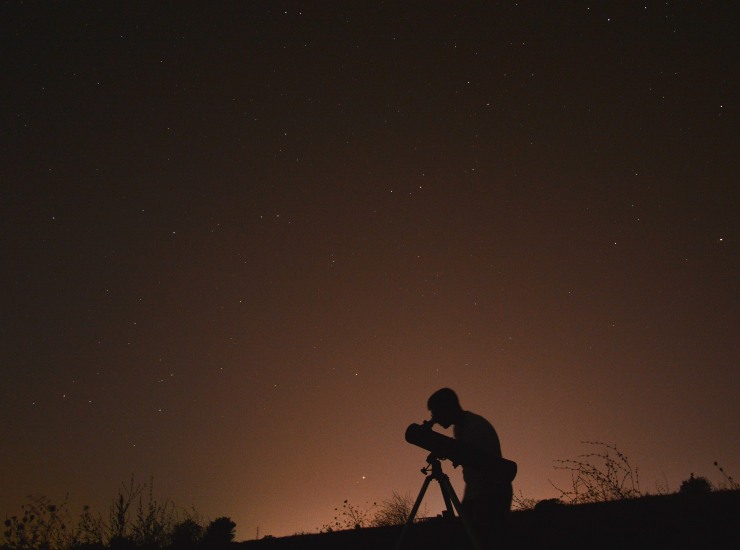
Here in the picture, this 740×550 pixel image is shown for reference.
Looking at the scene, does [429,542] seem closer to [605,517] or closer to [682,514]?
[605,517]

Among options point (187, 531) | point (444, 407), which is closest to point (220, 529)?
point (187, 531)

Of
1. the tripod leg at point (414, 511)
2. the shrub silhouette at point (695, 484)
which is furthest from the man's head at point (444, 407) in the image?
the shrub silhouette at point (695, 484)

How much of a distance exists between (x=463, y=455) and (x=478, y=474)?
1.26 ft

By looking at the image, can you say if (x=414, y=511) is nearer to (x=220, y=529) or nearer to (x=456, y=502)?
(x=456, y=502)

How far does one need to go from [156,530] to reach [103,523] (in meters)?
0.78

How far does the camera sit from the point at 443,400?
4.48 meters

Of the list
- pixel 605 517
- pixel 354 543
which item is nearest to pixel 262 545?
pixel 354 543

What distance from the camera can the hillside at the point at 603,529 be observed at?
414cm

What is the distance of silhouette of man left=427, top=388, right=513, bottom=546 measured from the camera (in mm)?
4012

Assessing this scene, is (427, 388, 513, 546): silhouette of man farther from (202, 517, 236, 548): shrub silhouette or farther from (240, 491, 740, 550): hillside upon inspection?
(202, 517, 236, 548): shrub silhouette

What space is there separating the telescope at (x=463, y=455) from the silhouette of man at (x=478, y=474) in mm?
24

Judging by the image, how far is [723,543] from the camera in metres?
3.81

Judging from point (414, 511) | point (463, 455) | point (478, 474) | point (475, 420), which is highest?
point (475, 420)

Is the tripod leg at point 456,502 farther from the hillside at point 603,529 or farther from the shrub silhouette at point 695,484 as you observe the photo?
the shrub silhouette at point 695,484
